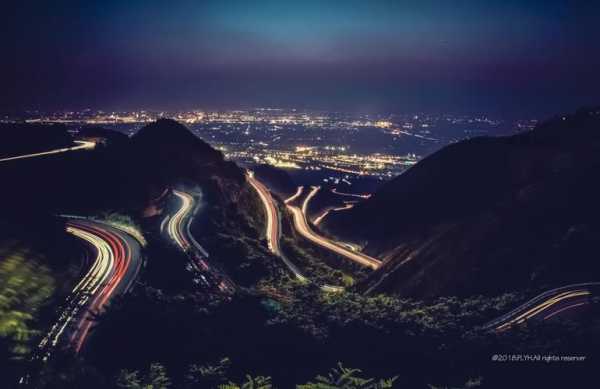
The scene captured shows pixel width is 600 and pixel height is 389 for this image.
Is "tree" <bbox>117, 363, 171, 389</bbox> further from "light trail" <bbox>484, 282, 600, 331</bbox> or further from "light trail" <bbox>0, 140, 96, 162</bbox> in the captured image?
"light trail" <bbox>0, 140, 96, 162</bbox>

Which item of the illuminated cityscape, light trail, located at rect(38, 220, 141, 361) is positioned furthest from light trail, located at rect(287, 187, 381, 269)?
the illuminated cityscape

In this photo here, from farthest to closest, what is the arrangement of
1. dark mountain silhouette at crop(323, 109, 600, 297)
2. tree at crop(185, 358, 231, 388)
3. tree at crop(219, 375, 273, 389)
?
1. dark mountain silhouette at crop(323, 109, 600, 297)
2. tree at crop(185, 358, 231, 388)
3. tree at crop(219, 375, 273, 389)

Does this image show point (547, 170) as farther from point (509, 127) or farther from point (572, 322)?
point (509, 127)

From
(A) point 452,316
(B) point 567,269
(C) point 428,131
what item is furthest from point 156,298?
(C) point 428,131

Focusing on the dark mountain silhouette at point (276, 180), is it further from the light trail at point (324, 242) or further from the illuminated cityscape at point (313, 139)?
the illuminated cityscape at point (313, 139)

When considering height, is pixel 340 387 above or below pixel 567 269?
below

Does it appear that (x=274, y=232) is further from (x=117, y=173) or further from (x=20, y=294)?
(x=20, y=294)

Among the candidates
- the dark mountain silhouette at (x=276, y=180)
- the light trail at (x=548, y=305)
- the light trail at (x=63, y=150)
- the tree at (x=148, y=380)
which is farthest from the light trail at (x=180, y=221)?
the dark mountain silhouette at (x=276, y=180)

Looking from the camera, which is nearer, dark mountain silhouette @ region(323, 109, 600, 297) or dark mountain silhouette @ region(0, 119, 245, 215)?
dark mountain silhouette @ region(323, 109, 600, 297)
